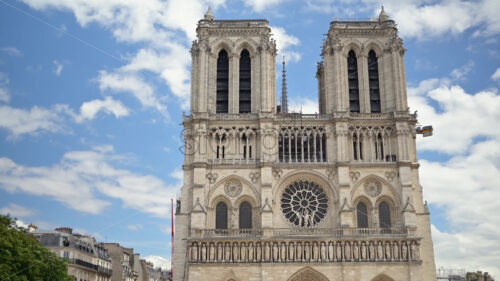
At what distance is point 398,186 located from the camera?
1823 inches

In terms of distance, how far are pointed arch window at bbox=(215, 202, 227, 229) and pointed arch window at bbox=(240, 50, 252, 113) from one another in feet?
26.2

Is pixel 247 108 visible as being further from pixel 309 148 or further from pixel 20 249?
pixel 20 249

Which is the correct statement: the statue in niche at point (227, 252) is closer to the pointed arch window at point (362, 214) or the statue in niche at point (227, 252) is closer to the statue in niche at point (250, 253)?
the statue in niche at point (250, 253)

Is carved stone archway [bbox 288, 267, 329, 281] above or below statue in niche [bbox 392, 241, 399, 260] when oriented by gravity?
below

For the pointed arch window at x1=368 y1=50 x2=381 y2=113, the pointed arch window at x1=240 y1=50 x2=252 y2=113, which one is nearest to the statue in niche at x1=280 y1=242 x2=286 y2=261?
the pointed arch window at x1=240 y1=50 x2=252 y2=113

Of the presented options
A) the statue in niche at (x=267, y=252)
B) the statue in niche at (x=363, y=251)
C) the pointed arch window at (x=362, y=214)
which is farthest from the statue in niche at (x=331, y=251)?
the statue in niche at (x=267, y=252)

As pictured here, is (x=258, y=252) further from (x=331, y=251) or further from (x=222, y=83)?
(x=222, y=83)

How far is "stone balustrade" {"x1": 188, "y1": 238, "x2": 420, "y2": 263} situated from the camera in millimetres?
43750

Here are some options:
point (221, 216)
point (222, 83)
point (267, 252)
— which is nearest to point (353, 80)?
point (222, 83)

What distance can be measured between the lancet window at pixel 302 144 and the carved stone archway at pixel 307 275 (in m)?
8.49

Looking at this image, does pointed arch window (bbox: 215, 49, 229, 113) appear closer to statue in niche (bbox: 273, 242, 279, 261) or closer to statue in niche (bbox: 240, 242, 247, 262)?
statue in niche (bbox: 240, 242, 247, 262)

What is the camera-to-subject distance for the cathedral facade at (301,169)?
144 feet

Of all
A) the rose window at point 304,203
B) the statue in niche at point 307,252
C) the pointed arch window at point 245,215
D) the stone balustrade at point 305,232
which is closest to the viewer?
the statue in niche at point 307,252

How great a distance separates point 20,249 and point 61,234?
17.0 meters
